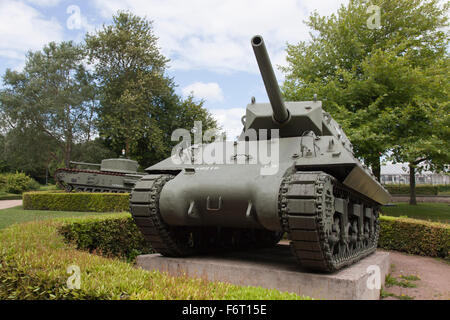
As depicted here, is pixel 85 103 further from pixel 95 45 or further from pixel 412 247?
pixel 412 247

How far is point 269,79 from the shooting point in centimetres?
591

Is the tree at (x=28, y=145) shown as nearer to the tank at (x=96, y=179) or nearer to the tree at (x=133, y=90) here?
the tree at (x=133, y=90)

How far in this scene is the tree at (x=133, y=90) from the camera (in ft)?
98.2

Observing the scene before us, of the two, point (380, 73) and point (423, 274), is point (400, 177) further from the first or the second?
point (423, 274)

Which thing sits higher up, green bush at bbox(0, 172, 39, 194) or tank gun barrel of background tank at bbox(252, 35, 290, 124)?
tank gun barrel of background tank at bbox(252, 35, 290, 124)

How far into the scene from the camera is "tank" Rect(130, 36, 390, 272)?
5.13 metres

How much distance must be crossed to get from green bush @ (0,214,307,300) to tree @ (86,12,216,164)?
2488cm

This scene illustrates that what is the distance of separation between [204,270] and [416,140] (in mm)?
12164

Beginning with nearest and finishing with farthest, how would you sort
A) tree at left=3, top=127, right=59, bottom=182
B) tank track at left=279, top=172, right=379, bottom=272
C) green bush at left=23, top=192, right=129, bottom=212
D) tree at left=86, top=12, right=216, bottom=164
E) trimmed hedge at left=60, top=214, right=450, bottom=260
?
tank track at left=279, top=172, right=379, bottom=272 → trimmed hedge at left=60, top=214, right=450, bottom=260 → green bush at left=23, top=192, right=129, bottom=212 → tree at left=86, top=12, right=216, bottom=164 → tree at left=3, top=127, right=59, bottom=182

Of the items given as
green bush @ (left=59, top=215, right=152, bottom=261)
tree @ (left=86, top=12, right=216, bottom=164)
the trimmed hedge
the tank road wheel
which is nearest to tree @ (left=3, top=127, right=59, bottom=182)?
tree @ (left=86, top=12, right=216, bottom=164)

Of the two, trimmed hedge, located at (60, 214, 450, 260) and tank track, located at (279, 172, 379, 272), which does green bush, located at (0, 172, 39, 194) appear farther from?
tank track, located at (279, 172, 379, 272)

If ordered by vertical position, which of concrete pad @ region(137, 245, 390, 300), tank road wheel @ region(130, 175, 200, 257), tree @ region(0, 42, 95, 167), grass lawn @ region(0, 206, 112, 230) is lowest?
concrete pad @ region(137, 245, 390, 300)

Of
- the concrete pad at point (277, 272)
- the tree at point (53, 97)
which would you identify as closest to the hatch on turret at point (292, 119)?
the concrete pad at point (277, 272)

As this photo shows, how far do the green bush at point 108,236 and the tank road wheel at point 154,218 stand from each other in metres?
1.34
